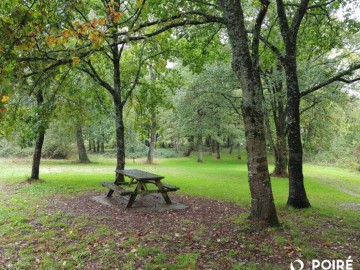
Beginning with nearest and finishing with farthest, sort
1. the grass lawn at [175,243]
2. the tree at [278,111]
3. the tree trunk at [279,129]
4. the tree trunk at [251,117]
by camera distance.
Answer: the grass lawn at [175,243] < the tree trunk at [251,117] < the tree at [278,111] < the tree trunk at [279,129]

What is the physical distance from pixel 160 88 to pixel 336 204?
9.22m

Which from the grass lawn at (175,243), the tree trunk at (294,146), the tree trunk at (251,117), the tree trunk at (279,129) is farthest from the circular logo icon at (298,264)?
the tree trunk at (279,129)

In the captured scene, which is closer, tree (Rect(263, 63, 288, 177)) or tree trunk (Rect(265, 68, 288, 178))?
tree (Rect(263, 63, 288, 177))

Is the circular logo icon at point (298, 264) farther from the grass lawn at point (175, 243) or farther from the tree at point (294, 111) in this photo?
the tree at point (294, 111)

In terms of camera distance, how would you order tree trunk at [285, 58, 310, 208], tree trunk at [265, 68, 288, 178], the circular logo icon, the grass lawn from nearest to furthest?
1. the circular logo icon
2. the grass lawn
3. tree trunk at [285, 58, 310, 208]
4. tree trunk at [265, 68, 288, 178]

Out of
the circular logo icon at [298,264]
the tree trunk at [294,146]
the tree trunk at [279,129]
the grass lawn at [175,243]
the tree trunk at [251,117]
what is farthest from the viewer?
the tree trunk at [279,129]

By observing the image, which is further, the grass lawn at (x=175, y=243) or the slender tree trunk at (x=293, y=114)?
the slender tree trunk at (x=293, y=114)

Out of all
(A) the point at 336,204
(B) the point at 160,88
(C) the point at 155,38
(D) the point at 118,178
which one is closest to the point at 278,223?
(A) the point at 336,204

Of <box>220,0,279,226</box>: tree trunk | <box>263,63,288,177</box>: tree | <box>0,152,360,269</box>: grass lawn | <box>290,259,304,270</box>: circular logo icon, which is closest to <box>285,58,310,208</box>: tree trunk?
<box>0,152,360,269</box>: grass lawn

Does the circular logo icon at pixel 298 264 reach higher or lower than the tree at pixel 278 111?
lower

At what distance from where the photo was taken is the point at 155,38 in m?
12.3

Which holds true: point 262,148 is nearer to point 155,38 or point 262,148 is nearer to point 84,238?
point 84,238

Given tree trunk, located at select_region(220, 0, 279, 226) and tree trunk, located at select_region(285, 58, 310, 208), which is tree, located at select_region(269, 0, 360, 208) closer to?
tree trunk, located at select_region(285, 58, 310, 208)

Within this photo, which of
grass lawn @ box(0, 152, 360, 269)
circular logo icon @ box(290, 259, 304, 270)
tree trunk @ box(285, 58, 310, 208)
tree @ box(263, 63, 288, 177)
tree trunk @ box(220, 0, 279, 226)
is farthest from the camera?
tree @ box(263, 63, 288, 177)
